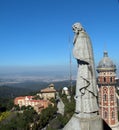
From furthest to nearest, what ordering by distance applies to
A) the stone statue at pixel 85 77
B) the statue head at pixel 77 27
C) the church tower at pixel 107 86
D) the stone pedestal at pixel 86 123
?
1. the church tower at pixel 107 86
2. the statue head at pixel 77 27
3. the stone statue at pixel 85 77
4. the stone pedestal at pixel 86 123

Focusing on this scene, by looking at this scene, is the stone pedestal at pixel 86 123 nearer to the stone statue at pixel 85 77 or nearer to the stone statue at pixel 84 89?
the stone statue at pixel 84 89

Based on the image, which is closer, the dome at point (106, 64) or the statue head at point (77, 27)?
the statue head at point (77, 27)

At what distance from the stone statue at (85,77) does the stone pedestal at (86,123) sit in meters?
0.14

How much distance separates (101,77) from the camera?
37.1 meters

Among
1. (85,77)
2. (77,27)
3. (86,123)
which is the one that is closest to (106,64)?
(77,27)

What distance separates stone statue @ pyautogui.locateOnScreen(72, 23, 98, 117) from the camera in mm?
5493

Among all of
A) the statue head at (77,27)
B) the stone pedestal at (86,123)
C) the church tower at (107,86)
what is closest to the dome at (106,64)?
the church tower at (107,86)

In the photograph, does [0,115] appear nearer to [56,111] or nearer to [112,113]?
[56,111]

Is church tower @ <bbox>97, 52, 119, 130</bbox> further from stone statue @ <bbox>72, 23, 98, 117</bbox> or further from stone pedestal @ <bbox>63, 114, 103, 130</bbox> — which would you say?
stone pedestal @ <bbox>63, 114, 103, 130</bbox>

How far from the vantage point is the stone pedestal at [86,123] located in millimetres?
5365

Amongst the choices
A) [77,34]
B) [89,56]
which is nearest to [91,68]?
[89,56]

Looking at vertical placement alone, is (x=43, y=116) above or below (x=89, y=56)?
below

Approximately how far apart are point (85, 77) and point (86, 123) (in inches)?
38.3

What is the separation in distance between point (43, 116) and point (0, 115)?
1457 cm
